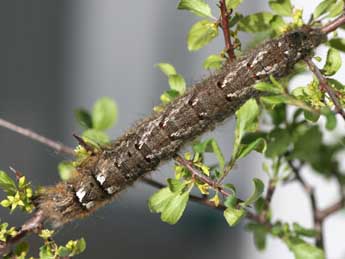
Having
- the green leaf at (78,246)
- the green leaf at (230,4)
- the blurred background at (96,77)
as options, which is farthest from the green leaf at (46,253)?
the blurred background at (96,77)

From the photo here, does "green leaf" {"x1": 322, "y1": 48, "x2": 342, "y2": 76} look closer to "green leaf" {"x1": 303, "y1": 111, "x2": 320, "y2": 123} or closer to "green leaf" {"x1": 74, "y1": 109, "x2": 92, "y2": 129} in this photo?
"green leaf" {"x1": 303, "y1": 111, "x2": 320, "y2": 123}

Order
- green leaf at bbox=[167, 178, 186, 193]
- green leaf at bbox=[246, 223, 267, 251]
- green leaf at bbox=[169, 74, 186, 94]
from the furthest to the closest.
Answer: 1. green leaf at bbox=[246, 223, 267, 251]
2. green leaf at bbox=[169, 74, 186, 94]
3. green leaf at bbox=[167, 178, 186, 193]

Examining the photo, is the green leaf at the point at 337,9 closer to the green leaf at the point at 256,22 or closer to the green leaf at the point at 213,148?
the green leaf at the point at 256,22

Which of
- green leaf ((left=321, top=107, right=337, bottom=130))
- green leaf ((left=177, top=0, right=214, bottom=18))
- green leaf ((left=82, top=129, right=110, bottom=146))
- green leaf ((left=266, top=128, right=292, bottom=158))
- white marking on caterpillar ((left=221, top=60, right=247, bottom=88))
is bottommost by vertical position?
green leaf ((left=266, top=128, right=292, bottom=158))

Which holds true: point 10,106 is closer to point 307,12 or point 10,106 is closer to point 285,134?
point 307,12

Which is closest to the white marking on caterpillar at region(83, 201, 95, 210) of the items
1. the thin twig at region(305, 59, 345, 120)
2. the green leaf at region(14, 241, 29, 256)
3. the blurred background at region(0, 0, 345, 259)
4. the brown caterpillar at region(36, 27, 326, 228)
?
the brown caterpillar at region(36, 27, 326, 228)
